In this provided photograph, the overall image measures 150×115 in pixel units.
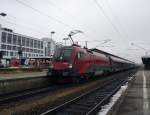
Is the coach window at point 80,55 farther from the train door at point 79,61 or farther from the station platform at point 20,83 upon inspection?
the station platform at point 20,83

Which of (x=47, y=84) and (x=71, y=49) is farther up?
(x=71, y=49)

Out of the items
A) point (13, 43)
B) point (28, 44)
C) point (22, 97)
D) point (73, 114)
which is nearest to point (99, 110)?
point (73, 114)

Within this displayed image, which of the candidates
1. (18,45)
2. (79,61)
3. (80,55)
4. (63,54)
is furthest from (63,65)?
(18,45)

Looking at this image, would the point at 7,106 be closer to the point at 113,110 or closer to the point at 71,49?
the point at 113,110

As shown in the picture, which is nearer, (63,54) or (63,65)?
(63,65)

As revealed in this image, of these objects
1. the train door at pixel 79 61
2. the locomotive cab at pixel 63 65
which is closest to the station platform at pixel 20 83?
the locomotive cab at pixel 63 65

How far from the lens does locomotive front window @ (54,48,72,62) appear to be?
21.5 m

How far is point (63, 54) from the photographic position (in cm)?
2177

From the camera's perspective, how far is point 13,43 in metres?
140

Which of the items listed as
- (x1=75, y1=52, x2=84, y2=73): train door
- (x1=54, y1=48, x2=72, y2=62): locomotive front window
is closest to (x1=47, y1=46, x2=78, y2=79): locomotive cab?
(x1=54, y1=48, x2=72, y2=62): locomotive front window

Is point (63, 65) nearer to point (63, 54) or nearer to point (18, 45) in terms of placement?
point (63, 54)

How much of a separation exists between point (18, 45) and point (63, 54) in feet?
417

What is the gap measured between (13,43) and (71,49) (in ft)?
401

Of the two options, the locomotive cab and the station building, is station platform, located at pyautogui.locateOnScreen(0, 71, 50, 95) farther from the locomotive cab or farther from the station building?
the station building
